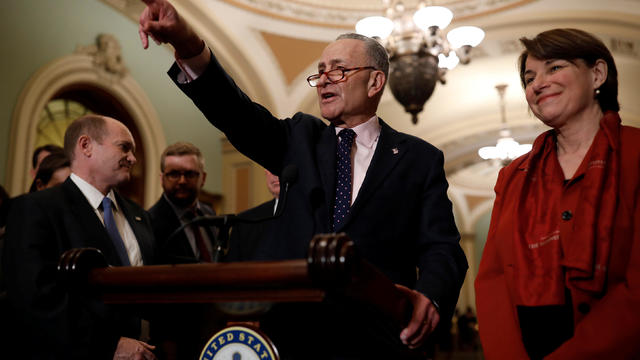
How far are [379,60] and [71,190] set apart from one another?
1211 millimetres

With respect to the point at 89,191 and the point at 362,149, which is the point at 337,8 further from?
the point at 362,149

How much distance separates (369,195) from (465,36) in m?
5.05

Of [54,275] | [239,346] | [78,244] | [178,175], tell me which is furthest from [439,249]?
[178,175]

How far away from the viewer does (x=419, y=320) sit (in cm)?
122

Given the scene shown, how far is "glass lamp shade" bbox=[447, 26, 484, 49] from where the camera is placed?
6125 mm

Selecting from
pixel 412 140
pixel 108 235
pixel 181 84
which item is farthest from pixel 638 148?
pixel 108 235

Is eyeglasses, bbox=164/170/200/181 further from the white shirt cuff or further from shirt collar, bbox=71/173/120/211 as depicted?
the white shirt cuff

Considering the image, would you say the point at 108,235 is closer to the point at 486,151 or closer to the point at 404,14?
the point at 404,14

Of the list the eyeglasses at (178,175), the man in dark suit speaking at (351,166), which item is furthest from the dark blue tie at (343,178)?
the eyeglasses at (178,175)

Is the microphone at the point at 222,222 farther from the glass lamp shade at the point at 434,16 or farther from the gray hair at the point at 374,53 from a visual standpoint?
the glass lamp shade at the point at 434,16

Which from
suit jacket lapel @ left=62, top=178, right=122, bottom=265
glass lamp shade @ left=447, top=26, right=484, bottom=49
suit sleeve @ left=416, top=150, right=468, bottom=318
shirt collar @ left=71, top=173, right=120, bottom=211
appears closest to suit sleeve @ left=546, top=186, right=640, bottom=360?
suit sleeve @ left=416, top=150, right=468, bottom=318

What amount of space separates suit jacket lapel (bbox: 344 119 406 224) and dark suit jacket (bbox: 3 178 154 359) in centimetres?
61

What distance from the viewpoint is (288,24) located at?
749cm

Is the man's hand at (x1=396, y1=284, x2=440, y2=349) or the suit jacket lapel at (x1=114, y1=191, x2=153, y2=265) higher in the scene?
the suit jacket lapel at (x1=114, y1=191, x2=153, y2=265)
